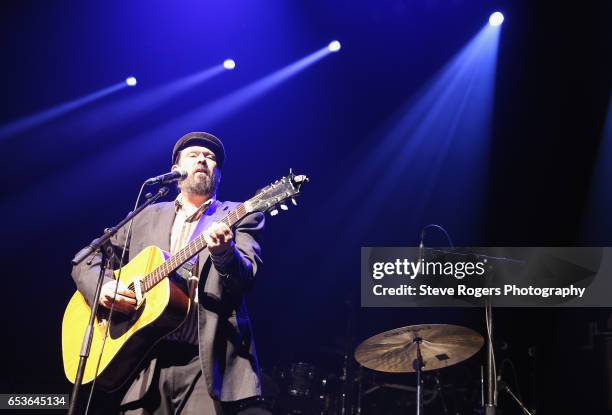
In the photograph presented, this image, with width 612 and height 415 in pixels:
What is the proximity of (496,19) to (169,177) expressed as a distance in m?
4.72

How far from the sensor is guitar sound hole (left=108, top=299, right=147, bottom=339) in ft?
10.5

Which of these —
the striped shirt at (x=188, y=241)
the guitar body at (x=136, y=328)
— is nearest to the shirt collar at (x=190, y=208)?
the striped shirt at (x=188, y=241)

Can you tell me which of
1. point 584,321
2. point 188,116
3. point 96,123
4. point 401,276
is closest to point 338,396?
point 401,276

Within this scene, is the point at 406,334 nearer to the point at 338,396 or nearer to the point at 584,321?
the point at 338,396

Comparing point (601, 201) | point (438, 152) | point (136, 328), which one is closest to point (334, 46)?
point (438, 152)

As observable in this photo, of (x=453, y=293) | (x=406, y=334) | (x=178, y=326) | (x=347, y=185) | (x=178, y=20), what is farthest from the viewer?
(x=347, y=185)

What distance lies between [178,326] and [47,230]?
4.53 metres

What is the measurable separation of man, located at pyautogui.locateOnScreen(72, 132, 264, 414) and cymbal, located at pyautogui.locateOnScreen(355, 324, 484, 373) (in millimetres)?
1818

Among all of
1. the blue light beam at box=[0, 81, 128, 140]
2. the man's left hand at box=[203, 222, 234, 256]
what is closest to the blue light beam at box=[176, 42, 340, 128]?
the blue light beam at box=[0, 81, 128, 140]

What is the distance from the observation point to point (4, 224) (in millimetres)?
6742

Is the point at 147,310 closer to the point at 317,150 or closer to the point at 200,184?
the point at 200,184

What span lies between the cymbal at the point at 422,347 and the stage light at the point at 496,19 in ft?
12.3

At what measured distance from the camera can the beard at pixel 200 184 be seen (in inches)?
148

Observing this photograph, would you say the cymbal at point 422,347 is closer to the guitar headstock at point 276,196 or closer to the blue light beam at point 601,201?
the guitar headstock at point 276,196
